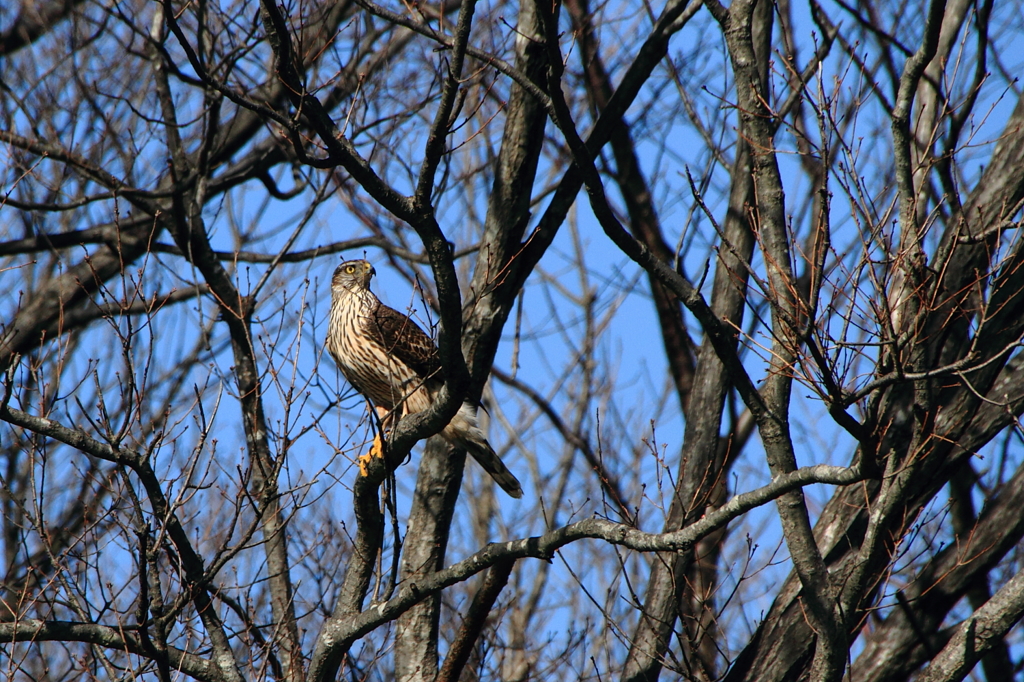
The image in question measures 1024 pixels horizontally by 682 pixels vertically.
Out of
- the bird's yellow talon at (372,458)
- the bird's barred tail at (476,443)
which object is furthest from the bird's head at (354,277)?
the bird's yellow talon at (372,458)

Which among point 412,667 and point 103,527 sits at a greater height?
point 103,527

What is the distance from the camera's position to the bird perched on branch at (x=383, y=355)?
6.12 meters

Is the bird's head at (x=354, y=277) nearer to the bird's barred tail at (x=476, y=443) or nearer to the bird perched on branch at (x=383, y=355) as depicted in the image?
the bird perched on branch at (x=383, y=355)

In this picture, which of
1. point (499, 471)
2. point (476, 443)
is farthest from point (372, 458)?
point (499, 471)

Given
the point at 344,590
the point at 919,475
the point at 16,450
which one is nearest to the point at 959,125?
the point at 919,475

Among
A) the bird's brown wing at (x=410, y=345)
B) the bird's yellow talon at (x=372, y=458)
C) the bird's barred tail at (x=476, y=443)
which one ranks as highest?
the bird's brown wing at (x=410, y=345)

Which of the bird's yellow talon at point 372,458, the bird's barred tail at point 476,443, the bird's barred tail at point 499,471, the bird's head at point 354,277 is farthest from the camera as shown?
the bird's head at point 354,277

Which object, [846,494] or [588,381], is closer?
[846,494]

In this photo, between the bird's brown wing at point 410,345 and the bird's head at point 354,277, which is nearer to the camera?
the bird's brown wing at point 410,345

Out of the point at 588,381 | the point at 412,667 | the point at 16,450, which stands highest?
the point at 588,381

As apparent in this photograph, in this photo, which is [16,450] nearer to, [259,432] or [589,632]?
[259,432]

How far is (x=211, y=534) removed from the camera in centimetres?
708

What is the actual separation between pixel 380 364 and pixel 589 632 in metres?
2.25

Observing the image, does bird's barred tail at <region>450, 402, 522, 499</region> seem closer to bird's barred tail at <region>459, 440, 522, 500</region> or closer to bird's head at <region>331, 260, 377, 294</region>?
bird's barred tail at <region>459, 440, 522, 500</region>
